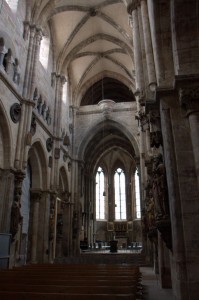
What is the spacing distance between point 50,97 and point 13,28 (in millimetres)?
5773

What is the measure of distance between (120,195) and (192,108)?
30.7m

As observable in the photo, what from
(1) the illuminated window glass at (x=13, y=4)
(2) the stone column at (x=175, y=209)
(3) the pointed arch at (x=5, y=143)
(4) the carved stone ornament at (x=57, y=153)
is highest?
(1) the illuminated window glass at (x=13, y=4)

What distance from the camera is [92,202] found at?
1169 inches

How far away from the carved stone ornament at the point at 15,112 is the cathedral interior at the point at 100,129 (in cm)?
5

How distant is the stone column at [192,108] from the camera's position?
17.4ft

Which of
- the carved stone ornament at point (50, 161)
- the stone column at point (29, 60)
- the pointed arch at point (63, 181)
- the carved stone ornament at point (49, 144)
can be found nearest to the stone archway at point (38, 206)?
the carved stone ornament at point (50, 161)

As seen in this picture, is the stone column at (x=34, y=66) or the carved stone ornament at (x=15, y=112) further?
the stone column at (x=34, y=66)

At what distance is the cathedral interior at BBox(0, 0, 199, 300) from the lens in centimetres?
554

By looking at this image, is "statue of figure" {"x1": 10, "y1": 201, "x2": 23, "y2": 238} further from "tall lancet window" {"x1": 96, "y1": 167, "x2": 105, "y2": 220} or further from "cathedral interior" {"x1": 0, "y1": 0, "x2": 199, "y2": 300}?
"tall lancet window" {"x1": 96, "y1": 167, "x2": 105, "y2": 220}

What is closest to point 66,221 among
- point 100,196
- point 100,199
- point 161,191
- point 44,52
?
point 44,52

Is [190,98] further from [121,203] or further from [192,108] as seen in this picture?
[121,203]

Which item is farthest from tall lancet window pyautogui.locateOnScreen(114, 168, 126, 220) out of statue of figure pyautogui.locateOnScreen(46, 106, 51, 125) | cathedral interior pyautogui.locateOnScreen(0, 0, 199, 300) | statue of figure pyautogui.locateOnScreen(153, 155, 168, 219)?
statue of figure pyautogui.locateOnScreen(153, 155, 168, 219)

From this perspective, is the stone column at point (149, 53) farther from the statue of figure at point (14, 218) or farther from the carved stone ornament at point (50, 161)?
the carved stone ornament at point (50, 161)

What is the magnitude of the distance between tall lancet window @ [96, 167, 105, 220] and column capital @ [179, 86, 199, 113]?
28.7m
